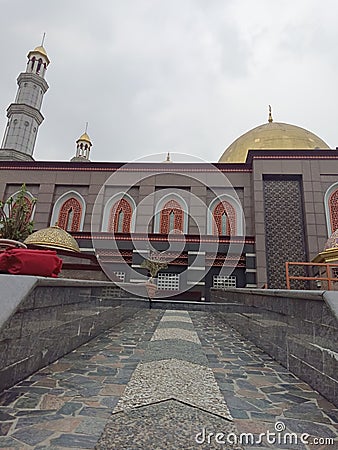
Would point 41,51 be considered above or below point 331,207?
above

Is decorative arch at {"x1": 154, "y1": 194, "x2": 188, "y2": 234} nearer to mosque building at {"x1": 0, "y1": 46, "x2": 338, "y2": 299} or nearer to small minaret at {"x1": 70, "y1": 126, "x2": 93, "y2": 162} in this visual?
mosque building at {"x1": 0, "y1": 46, "x2": 338, "y2": 299}

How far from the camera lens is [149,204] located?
669 inches

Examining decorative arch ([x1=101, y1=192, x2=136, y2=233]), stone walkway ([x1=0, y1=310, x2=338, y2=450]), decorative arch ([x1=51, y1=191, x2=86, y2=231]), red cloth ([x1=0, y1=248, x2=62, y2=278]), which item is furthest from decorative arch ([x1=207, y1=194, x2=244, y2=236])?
red cloth ([x1=0, y1=248, x2=62, y2=278])

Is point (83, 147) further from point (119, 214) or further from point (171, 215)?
point (171, 215)

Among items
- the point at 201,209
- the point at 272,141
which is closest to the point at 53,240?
the point at 201,209

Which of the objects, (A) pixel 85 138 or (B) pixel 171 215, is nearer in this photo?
(B) pixel 171 215

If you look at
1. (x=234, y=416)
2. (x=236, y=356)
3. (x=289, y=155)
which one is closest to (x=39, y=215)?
(x=289, y=155)

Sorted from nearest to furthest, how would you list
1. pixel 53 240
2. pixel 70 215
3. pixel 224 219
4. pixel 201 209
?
pixel 53 240, pixel 224 219, pixel 201 209, pixel 70 215

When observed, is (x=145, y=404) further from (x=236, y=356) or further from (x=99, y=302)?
(x=99, y=302)

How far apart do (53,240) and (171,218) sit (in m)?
7.20

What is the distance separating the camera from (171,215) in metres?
17.0

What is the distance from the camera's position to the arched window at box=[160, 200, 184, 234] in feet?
54.7

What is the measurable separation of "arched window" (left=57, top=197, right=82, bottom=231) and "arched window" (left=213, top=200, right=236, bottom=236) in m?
8.21

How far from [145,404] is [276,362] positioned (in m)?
2.10
